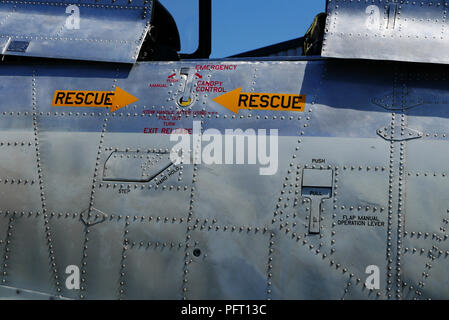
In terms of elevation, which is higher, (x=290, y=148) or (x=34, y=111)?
(x=34, y=111)

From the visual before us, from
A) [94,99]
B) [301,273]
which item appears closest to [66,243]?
[94,99]

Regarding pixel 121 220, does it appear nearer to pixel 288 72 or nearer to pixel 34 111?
pixel 34 111

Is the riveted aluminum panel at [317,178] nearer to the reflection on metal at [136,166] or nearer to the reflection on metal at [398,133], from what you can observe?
the reflection on metal at [398,133]

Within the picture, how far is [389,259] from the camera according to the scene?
3676 mm

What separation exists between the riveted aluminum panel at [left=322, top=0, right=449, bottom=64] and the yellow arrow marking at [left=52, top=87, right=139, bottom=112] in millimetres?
1781

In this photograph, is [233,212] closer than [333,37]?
Yes

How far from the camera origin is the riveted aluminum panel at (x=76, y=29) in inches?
175

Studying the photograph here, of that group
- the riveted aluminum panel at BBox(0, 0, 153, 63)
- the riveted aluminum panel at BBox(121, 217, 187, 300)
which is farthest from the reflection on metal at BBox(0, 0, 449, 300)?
the riveted aluminum panel at BBox(0, 0, 153, 63)

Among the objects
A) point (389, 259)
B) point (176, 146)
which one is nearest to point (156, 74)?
point (176, 146)

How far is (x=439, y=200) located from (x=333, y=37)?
1596 mm

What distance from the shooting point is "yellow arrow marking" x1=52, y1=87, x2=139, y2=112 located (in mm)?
4273

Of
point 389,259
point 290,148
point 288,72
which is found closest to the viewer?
point 389,259

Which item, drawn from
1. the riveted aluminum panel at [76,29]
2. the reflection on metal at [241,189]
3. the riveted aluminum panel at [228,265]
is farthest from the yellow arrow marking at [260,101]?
the riveted aluminum panel at [228,265]

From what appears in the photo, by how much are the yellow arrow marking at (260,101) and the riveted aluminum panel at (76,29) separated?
95 cm
